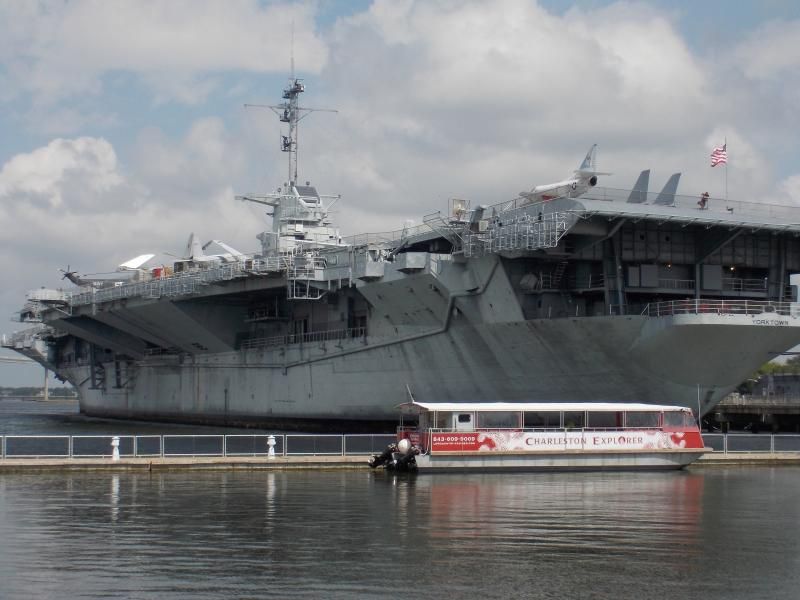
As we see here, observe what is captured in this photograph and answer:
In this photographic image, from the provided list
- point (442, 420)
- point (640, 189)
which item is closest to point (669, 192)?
point (640, 189)

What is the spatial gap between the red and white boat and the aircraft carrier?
7.00 m

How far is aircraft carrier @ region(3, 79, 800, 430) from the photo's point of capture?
36312 millimetres

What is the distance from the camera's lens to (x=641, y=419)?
2870 cm

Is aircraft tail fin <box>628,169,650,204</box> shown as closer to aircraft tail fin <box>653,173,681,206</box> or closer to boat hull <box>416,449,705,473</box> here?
aircraft tail fin <box>653,173,681,206</box>

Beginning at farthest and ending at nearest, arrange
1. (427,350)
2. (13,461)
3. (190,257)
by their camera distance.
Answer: (190,257)
(427,350)
(13,461)

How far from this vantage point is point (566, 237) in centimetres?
3753

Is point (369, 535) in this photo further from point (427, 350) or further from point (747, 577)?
point (427, 350)

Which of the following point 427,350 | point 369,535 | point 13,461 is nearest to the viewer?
point 369,535

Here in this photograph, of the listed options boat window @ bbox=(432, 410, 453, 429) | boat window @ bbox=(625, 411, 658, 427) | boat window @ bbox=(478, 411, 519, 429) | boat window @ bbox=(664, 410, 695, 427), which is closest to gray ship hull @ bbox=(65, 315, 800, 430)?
boat window @ bbox=(664, 410, 695, 427)

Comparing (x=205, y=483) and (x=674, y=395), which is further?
(x=674, y=395)

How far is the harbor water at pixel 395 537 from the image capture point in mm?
13703

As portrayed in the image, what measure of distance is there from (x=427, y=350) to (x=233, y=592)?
31.4 meters

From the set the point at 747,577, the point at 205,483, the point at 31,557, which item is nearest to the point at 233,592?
Answer: the point at 31,557

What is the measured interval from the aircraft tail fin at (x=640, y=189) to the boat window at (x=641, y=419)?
35.6ft
